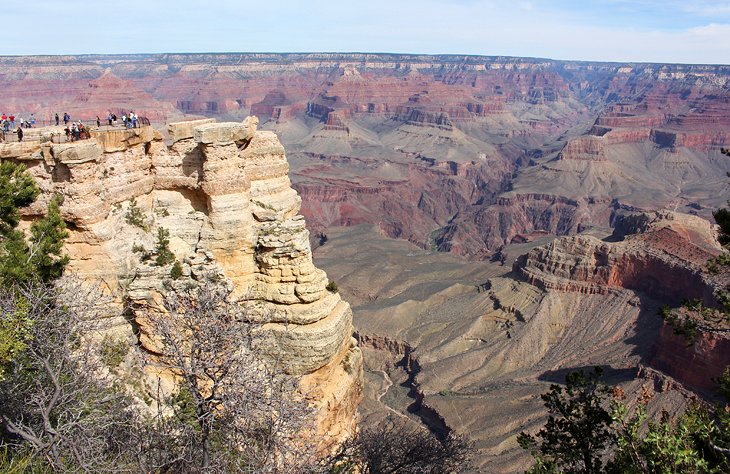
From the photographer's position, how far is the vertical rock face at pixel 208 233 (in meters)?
18.0

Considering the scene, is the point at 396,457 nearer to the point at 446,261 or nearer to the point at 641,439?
the point at 641,439

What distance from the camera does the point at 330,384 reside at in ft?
64.7

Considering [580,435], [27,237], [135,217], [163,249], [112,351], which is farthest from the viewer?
[135,217]

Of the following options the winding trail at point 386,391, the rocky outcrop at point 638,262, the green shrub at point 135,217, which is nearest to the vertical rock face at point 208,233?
the green shrub at point 135,217

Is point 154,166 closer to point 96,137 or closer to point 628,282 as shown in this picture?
point 96,137

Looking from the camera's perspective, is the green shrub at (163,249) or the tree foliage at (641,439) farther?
the green shrub at (163,249)

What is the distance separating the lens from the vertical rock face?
18016 millimetres

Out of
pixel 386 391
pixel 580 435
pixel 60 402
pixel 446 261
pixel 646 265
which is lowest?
pixel 386 391

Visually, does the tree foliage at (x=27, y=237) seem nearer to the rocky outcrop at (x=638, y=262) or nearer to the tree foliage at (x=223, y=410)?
the tree foliage at (x=223, y=410)

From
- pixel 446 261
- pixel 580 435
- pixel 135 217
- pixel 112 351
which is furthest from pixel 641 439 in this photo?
pixel 446 261

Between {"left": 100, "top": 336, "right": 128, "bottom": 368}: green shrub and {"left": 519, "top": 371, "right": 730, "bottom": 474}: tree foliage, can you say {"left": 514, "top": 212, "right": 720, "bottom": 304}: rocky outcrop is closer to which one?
{"left": 519, "top": 371, "right": 730, "bottom": 474}: tree foliage

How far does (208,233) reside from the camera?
65.0ft

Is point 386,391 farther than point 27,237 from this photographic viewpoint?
Yes

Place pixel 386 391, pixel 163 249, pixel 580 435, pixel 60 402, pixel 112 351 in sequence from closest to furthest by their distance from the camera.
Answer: pixel 60 402, pixel 580 435, pixel 112 351, pixel 163 249, pixel 386 391
